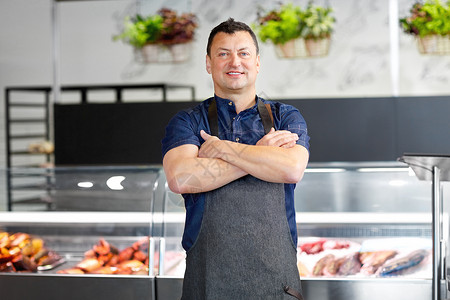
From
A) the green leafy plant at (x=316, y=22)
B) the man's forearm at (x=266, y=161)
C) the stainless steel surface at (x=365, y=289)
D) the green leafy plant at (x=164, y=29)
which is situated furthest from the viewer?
the green leafy plant at (x=164, y=29)

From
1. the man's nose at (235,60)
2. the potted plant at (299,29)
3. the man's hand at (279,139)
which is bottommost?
the man's hand at (279,139)

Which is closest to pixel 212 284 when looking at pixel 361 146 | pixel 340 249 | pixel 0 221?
pixel 340 249

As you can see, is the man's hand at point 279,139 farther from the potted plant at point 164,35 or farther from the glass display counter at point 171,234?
the potted plant at point 164,35

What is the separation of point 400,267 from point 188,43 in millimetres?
1820

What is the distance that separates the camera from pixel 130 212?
8.28ft

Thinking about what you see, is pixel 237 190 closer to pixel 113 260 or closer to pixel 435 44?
pixel 113 260

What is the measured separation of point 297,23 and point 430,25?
2.37 feet

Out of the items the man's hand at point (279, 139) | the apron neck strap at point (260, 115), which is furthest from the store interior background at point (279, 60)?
the man's hand at point (279, 139)

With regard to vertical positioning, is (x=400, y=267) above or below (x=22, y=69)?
below

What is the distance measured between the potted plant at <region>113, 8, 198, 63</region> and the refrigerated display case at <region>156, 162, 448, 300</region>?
46.8 inches

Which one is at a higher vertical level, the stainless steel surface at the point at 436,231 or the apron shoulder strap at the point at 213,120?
the apron shoulder strap at the point at 213,120

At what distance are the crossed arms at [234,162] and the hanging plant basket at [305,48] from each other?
1.63m

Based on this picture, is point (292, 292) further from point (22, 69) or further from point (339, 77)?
point (22, 69)

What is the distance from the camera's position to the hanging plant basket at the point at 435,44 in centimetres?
308
